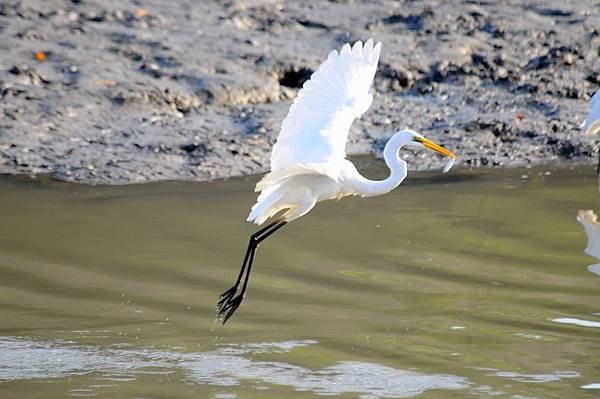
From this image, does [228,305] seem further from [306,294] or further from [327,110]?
[327,110]

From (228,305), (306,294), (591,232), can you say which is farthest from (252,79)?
(228,305)

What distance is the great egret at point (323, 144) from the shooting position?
6.12 metres

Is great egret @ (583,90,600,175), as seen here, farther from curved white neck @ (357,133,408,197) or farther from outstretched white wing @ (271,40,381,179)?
outstretched white wing @ (271,40,381,179)

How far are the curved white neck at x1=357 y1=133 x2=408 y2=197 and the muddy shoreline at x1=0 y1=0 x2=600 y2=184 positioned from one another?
2862 millimetres

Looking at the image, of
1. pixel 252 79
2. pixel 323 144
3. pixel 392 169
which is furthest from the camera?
pixel 252 79

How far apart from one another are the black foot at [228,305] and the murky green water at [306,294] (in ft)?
0.19

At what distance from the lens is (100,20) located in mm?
11203

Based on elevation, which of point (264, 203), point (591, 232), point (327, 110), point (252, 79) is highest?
point (252, 79)

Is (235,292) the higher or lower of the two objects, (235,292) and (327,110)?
the lower

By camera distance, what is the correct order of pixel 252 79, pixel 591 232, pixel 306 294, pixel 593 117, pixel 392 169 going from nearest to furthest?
1. pixel 392 169
2. pixel 306 294
3. pixel 591 232
4. pixel 593 117
5. pixel 252 79

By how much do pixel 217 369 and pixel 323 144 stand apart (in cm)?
136

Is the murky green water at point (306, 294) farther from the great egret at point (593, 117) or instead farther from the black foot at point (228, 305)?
the great egret at point (593, 117)

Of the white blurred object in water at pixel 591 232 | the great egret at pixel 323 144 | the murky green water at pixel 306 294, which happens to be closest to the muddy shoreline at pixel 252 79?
the murky green water at pixel 306 294

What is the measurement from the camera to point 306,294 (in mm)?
6691
